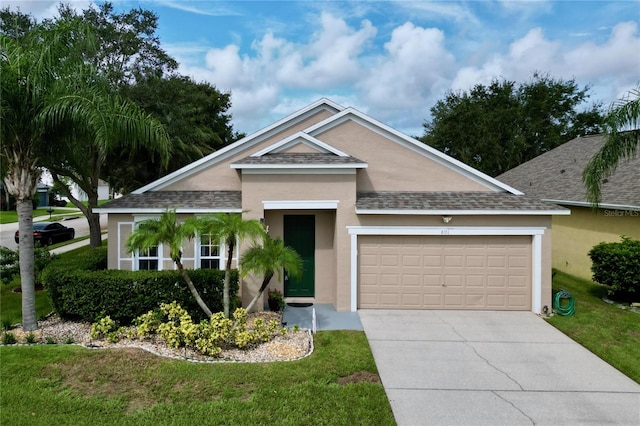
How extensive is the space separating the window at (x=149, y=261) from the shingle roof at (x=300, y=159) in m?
3.69

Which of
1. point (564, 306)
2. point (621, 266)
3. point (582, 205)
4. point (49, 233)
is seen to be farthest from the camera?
point (49, 233)

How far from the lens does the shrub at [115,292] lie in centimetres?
945

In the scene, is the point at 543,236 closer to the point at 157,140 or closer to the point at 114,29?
the point at 157,140

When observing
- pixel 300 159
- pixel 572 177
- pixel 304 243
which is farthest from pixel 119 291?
pixel 572 177

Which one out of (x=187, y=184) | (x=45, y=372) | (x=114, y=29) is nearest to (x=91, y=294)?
(x=45, y=372)

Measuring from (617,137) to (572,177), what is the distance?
8.57 metres

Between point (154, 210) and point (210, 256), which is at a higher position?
point (154, 210)

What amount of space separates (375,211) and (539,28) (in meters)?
10.0

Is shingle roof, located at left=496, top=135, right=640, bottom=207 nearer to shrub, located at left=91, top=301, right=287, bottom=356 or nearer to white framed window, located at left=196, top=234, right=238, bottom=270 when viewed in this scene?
shrub, located at left=91, top=301, right=287, bottom=356

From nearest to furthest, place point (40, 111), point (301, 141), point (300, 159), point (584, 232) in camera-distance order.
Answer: point (40, 111) → point (300, 159) → point (301, 141) → point (584, 232)

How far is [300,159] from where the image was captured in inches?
452

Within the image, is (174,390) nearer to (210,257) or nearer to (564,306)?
(210,257)

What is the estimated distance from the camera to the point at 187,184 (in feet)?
42.5

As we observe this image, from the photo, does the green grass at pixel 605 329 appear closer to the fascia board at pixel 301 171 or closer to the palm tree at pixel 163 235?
the fascia board at pixel 301 171
